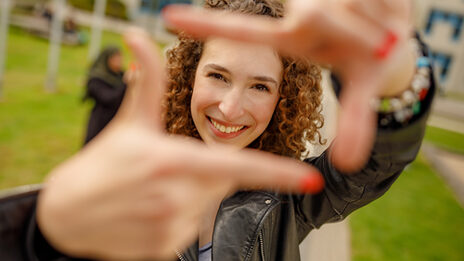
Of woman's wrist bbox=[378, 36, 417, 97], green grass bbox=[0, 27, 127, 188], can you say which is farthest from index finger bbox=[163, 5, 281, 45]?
green grass bbox=[0, 27, 127, 188]

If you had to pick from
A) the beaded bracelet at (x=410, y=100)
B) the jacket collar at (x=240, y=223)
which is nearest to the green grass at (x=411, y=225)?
the jacket collar at (x=240, y=223)

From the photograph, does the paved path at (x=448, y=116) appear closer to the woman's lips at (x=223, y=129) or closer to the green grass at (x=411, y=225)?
the green grass at (x=411, y=225)

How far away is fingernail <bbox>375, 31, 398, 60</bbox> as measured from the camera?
0.63m

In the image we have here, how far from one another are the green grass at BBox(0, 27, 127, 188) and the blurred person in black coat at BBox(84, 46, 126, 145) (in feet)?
3.12

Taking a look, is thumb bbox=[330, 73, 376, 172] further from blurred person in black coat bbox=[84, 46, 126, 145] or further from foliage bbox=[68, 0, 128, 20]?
foliage bbox=[68, 0, 128, 20]

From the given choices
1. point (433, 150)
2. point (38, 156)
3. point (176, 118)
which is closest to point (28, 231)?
point (176, 118)

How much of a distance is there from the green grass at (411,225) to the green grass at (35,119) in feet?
13.0

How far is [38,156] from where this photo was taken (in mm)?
4711

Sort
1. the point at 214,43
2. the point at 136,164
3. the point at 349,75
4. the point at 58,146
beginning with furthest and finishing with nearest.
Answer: the point at 58,146 → the point at 214,43 → the point at 349,75 → the point at 136,164

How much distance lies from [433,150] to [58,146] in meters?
8.28

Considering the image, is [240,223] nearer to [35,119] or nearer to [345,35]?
[345,35]

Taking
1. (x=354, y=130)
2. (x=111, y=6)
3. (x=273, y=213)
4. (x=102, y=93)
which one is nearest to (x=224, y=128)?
(x=273, y=213)

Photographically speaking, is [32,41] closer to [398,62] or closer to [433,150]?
[433,150]

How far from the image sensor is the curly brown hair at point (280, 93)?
143cm
